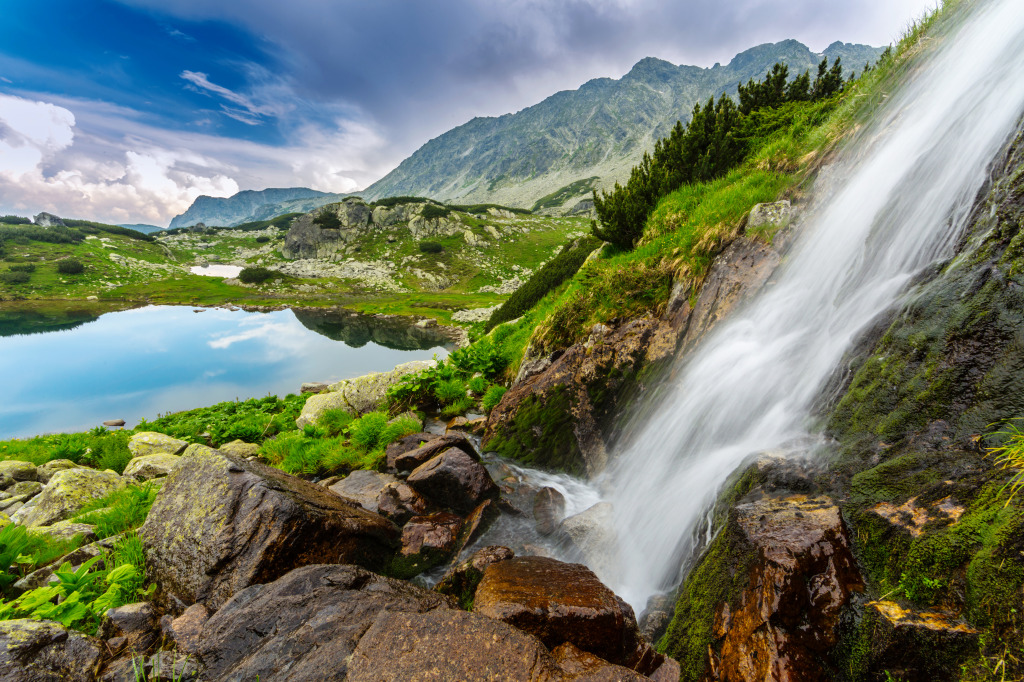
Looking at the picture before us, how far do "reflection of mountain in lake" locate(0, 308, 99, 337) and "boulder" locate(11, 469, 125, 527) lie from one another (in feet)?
258

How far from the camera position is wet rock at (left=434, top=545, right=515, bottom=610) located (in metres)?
5.58

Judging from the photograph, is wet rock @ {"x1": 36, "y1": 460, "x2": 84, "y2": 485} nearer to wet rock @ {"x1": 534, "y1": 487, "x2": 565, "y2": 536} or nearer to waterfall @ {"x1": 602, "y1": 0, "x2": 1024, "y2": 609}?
wet rock @ {"x1": 534, "y1": 487, "x2": 565, "y2": 536}

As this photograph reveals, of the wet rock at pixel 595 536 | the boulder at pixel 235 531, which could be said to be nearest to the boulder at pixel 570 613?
the wet rock at pixel 595 536

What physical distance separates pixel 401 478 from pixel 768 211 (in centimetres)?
1193

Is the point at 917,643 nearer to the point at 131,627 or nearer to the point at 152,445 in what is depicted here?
the point at 131,627

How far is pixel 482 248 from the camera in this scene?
475 ft

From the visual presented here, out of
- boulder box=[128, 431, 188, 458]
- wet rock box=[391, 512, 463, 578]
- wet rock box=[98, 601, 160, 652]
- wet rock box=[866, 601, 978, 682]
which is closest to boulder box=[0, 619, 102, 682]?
wet rock box=[98, 601, 160, 652]

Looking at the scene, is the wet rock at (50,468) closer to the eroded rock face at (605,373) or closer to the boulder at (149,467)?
the boulder at (149,467)

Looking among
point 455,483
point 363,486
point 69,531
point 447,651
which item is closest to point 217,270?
point 69,531

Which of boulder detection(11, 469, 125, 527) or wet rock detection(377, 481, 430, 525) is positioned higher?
boulder detection(11, 469, 125, 527)

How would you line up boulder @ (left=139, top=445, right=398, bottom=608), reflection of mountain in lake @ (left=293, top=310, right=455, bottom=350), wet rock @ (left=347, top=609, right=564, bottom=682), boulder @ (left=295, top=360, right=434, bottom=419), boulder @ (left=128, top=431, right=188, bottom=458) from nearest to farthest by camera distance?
1. wet rock @ (left=347, top=609, right=564, bottom=682)
2. boulder @ (left=139, top=445, right=398, bottom=608)
3. boulder @ (left=128, top=431, right=188, bottom=458)
4. boulder @ (left=295, top=360, right=434, bottom=419)
5. reflection of mountain in lake @ (left=293, top=310, right=455, bottom=350)

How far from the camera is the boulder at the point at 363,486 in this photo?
28.1 feet

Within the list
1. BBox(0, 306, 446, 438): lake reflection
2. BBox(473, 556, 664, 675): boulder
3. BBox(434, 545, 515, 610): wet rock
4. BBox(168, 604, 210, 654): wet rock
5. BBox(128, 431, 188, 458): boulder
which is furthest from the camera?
BBox(0, 306, 446, 438): lake reflection

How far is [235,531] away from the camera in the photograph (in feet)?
17.8
